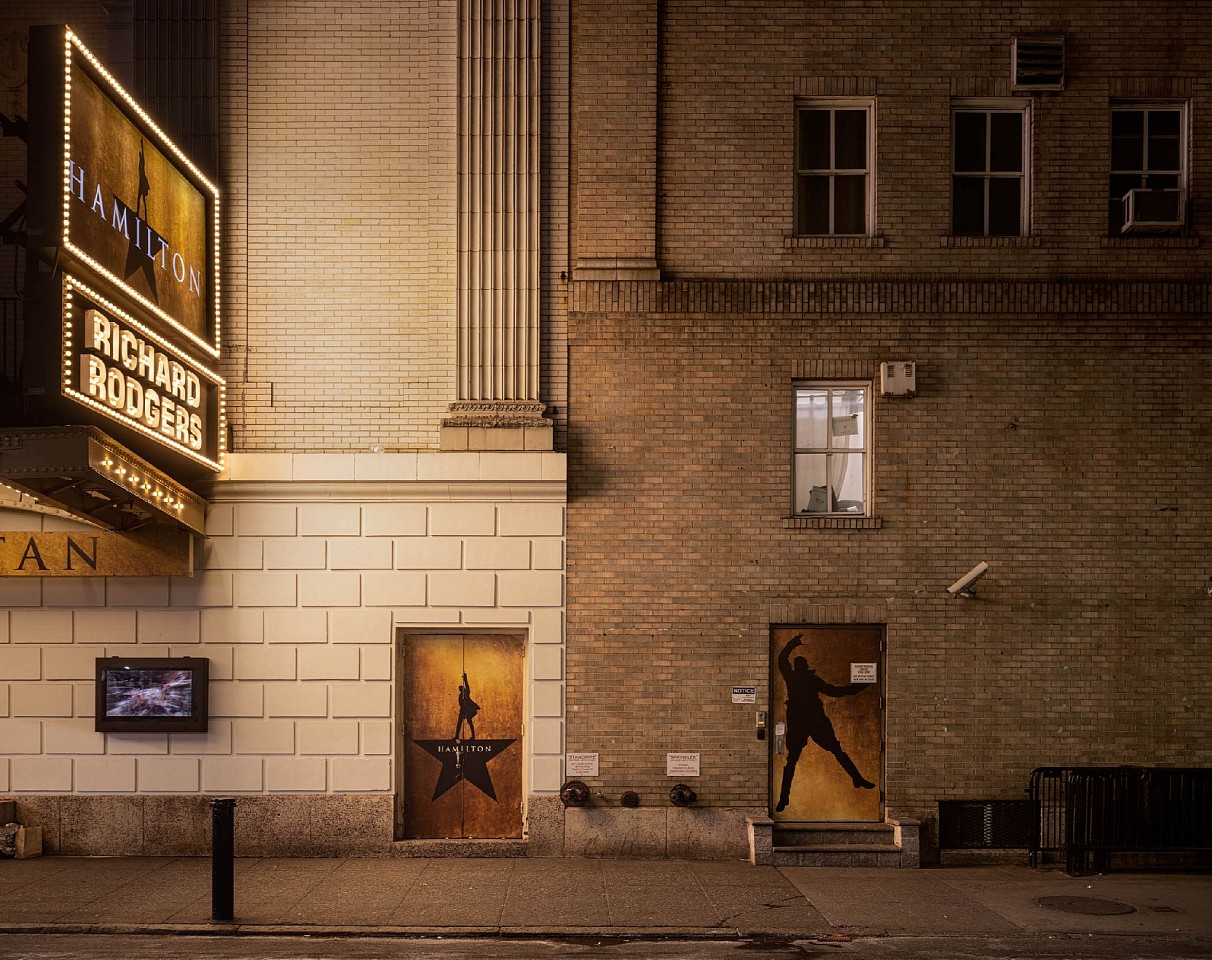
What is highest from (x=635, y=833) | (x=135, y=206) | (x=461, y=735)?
(x=135, y=206)

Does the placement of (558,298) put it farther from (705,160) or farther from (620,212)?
(705,160)

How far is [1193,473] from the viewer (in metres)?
11.3

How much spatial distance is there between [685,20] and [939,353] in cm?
520

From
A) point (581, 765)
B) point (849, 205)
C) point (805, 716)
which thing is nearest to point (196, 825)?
point (581, 765)

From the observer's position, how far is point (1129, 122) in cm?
1167

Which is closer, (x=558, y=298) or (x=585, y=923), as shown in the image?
(x=585, y=923)

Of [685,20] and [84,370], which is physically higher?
[685,20]

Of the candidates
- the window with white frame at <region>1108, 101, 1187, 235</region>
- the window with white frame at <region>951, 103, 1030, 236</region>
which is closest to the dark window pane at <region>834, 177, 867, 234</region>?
the window with white frame at <region>951, 103, 1030, 236</region>

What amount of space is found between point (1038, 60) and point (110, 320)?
11.0 meters

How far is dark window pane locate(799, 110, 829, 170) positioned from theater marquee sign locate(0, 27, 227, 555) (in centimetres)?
730

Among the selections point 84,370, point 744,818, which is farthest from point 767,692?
point 84,370

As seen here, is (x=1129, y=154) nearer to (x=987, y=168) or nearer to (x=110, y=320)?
(x=987, y=168)

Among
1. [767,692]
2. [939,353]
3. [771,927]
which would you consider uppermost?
[939,353]

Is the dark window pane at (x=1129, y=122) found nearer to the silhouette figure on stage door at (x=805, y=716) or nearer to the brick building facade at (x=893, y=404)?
the brick building facade at (x=893, y=404)
